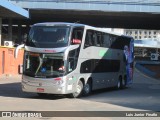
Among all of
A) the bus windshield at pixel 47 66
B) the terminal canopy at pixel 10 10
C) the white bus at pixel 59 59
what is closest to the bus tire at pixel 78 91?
the white bus at pixel 59 59

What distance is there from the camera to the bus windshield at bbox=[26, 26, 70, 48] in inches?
810

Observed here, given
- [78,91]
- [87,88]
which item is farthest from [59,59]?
[87,88]

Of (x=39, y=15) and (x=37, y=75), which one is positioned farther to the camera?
(x=39, y=15)

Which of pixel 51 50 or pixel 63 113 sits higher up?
pixel 51 50

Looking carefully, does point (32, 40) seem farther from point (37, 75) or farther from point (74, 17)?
point (74, 17)

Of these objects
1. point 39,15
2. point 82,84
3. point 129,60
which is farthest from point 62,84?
point 39,15

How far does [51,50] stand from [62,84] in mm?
1633

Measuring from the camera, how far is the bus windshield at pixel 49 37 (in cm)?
2058

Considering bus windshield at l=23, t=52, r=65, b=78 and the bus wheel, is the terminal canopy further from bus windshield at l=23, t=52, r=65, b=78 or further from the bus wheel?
bus windshield at l=23, t=52, r=65, b=78

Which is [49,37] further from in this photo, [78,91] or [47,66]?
[78,91]

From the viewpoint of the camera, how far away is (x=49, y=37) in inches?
816

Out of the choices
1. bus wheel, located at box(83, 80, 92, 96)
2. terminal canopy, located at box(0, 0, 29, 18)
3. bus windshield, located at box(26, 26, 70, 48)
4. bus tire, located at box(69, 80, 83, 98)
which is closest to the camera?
bus windshield, located at box(26, 26, 70, 48)

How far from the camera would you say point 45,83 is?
67.1ft

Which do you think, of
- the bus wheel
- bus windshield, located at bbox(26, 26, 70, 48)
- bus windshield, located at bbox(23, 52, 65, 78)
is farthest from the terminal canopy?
bus windshield, located at bbox(23, 52, 65, 78)
